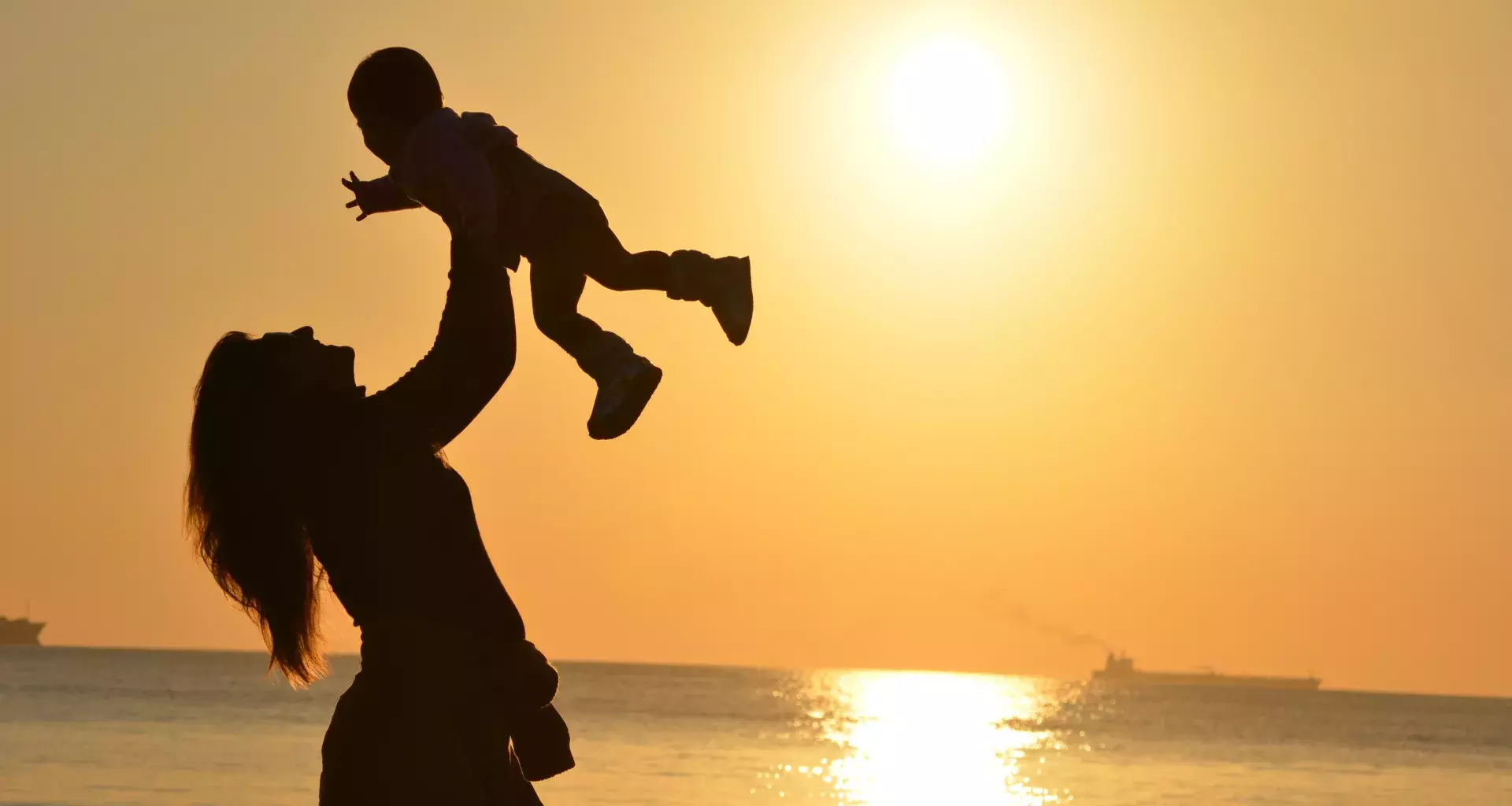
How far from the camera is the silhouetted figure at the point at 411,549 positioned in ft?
10.0

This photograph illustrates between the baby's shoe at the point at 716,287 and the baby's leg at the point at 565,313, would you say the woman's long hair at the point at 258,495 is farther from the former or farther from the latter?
the baby's shoe at the point at 716,287

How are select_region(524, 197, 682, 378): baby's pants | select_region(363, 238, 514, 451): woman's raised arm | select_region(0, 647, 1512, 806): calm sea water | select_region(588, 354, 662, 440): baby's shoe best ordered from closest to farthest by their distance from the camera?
select_region(363, 238, 514, 451): woman's raised arm → select_region(588, 354, 662, 440): baby's shoe → select_region(524, 197, 682, 378): baby's pants → select_region(0, 647, 1512, 806): calm sea water

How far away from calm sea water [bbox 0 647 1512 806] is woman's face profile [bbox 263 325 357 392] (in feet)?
90.0

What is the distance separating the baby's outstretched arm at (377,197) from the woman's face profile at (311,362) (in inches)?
19.6

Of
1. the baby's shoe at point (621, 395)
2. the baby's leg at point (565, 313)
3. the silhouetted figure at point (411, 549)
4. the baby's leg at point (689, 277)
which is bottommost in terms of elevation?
the silhouetted figure at point (411, 549)

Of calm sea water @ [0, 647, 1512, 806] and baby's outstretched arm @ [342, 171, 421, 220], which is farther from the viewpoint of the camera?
calm sea water @ [0, 647, 1512, 806]

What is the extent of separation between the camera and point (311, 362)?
3.20m

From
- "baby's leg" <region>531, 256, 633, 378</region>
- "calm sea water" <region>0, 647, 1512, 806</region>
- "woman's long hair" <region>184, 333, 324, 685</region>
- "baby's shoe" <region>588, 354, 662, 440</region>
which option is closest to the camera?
"woman's long hair" <region>184, 333, 324, 685</region>

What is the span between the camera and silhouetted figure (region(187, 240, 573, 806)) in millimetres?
3055

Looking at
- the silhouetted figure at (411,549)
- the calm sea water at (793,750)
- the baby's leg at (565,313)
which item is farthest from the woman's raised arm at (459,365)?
the calm sea water at (793,750)

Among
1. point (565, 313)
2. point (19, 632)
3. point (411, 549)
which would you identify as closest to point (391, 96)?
point (565, 313)

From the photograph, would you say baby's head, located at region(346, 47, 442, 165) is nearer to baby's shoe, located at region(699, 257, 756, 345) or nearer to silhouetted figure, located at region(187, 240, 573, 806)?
silhouetted figure, located at region(187, 240, 573, 806)

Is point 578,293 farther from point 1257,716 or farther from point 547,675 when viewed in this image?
point 1257,716

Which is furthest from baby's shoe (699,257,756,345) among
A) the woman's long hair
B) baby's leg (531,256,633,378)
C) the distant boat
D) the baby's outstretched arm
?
the distant boat
